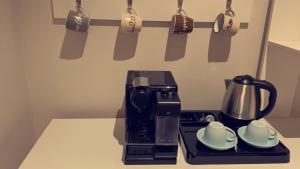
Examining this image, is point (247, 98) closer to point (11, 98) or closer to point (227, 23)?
point (227, 23)

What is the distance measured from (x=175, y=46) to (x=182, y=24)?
134mm

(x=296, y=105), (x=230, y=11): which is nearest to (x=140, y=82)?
(x=230, y=11)

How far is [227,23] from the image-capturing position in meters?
1.05

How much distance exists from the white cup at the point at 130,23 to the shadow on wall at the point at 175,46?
15 centimetres

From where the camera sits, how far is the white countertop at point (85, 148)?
0.90 metres

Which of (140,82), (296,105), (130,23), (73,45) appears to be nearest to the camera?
(140,82)

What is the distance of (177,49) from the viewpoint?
1.15 m

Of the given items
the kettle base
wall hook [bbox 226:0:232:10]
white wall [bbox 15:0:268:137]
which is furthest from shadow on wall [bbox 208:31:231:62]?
the kettle base

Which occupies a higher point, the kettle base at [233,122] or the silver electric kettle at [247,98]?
the silver electric kettle at [247,98]

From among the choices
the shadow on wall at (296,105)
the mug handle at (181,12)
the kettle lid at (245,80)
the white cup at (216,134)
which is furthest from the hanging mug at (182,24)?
the shadow on wall at (296,105)

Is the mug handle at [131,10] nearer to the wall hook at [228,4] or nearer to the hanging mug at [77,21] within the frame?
the hanging mug at [77,21]

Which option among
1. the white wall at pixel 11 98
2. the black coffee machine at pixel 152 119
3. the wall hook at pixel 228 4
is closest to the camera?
the black coffee machine at pixel 152 119

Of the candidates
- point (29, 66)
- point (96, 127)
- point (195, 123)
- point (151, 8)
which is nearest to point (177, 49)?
point (151, 8)

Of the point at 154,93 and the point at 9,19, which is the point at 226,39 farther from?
the point at 9,19
